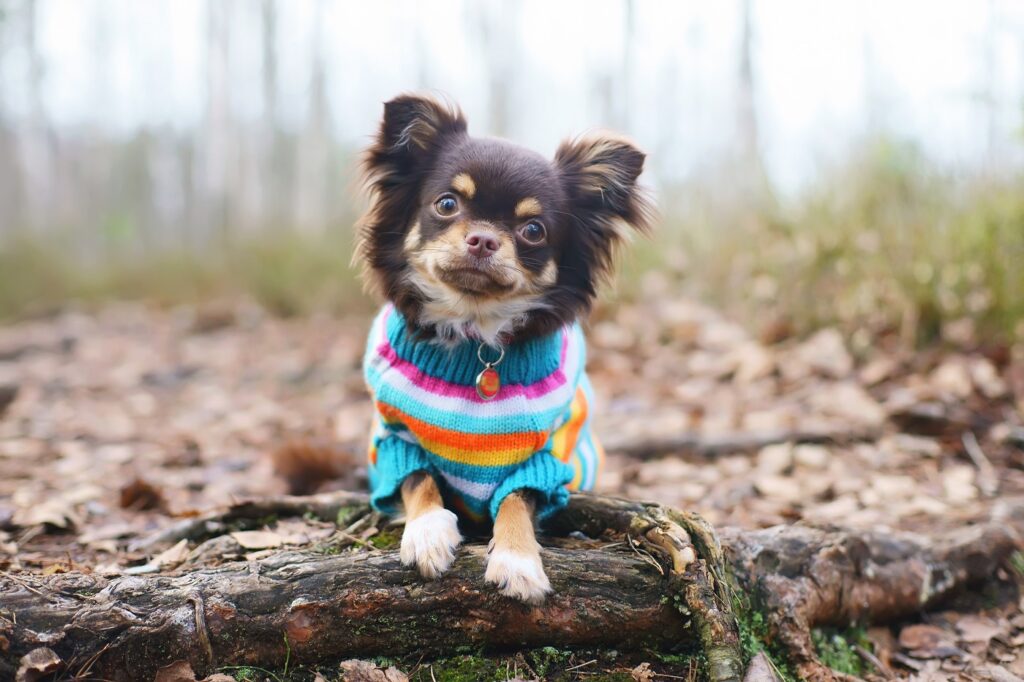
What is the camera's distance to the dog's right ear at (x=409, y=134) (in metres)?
2.82

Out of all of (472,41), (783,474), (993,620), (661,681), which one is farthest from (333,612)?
(472,41)

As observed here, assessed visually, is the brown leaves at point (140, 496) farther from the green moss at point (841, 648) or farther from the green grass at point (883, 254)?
the green grass at point (883, 254)

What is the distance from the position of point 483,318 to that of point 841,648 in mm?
Result: 1609

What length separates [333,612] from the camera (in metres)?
2.08

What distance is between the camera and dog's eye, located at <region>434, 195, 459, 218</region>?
2.71 m

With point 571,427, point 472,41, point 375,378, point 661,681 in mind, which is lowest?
point 661,681

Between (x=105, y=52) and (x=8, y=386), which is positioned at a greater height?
(x=105, y=52)

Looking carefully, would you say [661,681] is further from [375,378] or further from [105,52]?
[105,52]

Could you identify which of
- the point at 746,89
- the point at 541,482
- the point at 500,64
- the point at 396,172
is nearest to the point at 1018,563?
the point at 541,482

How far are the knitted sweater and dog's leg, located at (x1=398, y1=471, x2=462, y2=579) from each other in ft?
0.37

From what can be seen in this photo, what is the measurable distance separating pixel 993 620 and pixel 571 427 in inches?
65.7

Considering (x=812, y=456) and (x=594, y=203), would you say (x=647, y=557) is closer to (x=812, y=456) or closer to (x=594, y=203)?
(x=594, y=203)

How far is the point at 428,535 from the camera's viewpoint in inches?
86.4

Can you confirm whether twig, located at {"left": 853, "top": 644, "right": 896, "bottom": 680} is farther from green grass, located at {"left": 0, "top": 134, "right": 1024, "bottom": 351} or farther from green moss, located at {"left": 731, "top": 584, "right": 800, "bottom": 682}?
green grass, located at {"left": 0, "top": 134, "right": 1024, "bottom": 351}
